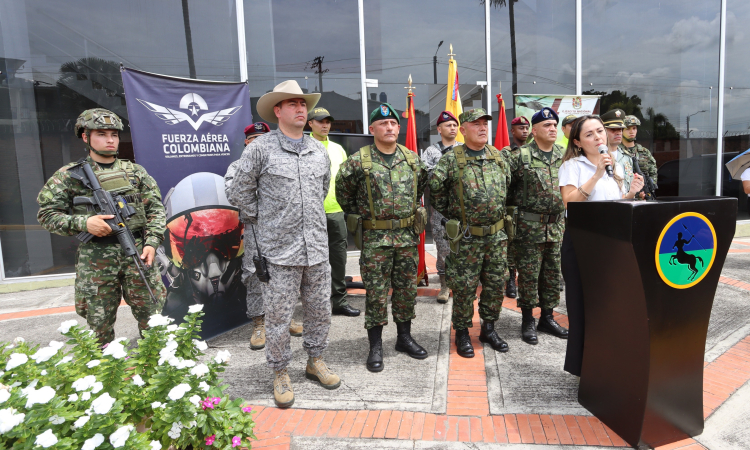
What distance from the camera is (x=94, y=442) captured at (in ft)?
4.02

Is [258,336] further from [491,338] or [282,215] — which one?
[491,338]

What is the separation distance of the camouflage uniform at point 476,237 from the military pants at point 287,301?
3.47 feet

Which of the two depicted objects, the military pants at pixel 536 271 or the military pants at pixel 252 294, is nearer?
the military pants at pixel 536 271

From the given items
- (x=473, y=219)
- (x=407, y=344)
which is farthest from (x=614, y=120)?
(x=407, y=344)

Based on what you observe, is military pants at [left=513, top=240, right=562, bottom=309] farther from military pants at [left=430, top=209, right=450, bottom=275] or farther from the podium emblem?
the podium emblem

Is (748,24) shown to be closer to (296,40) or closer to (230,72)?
(296,40)

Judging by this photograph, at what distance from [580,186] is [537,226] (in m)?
0.81

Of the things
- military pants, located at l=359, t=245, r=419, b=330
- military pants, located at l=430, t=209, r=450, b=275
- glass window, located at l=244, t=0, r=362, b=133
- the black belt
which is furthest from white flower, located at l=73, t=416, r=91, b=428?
glass window, located at l=244, t=0, r=362, b=133

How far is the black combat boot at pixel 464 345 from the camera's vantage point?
3.18 m

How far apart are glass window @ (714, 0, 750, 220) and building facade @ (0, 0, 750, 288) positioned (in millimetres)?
28

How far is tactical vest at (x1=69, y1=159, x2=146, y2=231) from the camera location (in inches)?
108

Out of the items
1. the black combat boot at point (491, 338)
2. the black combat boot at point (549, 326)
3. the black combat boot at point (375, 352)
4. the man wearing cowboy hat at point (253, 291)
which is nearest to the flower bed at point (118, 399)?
the black combat boot at point (375, 352)

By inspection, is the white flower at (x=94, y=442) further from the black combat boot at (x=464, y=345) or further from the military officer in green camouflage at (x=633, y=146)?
the military officer in green camouflage at (x=633, y=146)

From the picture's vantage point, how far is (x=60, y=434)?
4.19 feet
